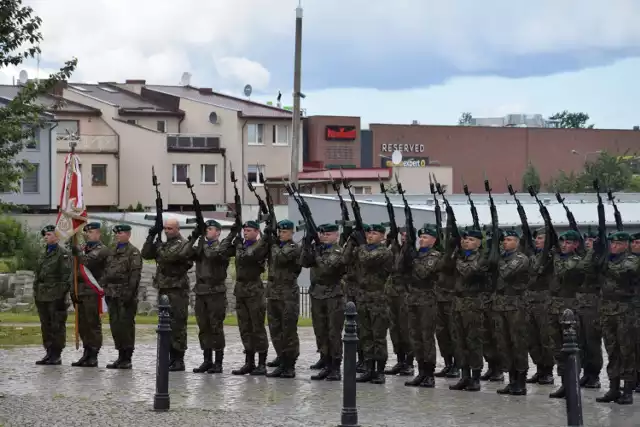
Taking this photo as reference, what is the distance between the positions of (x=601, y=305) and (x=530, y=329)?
50.2 inches

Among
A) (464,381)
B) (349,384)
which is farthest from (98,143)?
(349,384)

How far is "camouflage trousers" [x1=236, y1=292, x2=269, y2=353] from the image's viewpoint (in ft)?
51.0

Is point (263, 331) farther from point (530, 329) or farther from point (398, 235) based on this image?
point (530, 329)

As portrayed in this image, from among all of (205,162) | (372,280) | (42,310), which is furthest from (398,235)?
(205,162)

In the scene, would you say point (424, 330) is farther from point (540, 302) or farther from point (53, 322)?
point (53, 322)

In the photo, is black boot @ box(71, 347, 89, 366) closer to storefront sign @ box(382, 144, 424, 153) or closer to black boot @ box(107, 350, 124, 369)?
black boot @ box(107, 350, 124, 369)

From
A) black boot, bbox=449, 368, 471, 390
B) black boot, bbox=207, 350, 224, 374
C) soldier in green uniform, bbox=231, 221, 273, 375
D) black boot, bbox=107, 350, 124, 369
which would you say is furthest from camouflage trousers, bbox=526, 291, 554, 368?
black boot, bbox=107, 350, 124, 369

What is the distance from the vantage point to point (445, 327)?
14.9 metres

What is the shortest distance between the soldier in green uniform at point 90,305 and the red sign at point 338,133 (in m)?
63.0

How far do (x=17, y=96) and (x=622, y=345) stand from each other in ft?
30.6

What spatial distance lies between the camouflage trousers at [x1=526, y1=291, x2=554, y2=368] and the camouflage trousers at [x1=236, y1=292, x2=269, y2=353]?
3322mm

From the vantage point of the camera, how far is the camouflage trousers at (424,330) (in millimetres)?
14500

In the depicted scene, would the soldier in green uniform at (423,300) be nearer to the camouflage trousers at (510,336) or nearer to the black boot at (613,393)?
the camouflage trousers at (510,336)

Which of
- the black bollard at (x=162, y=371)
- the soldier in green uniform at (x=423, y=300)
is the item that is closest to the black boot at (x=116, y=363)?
the black bollard at (x=162, y=371)
